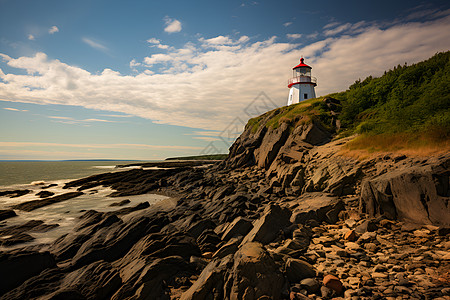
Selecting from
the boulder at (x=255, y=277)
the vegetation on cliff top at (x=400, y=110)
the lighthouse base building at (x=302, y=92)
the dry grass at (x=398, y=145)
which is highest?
the lighthouse base building at (x=302, y=92)

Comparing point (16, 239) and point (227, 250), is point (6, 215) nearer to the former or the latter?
point (16, 239)

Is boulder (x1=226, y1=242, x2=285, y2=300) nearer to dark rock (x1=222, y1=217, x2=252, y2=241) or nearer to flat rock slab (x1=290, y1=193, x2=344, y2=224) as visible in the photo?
dark rock (x1=222, y1=217, x2=252, y2=241)

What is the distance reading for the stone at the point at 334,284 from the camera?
228 inches

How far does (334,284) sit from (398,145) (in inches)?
425

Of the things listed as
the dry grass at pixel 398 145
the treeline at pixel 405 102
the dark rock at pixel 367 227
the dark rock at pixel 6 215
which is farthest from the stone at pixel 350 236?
the dark rock at pixel 6 215

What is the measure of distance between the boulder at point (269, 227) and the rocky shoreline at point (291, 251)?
0.16 ft

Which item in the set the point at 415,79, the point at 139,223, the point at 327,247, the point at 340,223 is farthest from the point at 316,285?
the point at 415,79

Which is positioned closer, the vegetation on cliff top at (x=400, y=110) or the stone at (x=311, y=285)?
the stone at (x=311, y=285)

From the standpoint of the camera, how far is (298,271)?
6.55 metres

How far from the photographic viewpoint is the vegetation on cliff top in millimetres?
12297

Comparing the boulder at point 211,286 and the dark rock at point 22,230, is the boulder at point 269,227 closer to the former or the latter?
the boulder at point 211,286

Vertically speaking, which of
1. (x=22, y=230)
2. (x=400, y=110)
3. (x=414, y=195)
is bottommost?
(x=22, y=230)

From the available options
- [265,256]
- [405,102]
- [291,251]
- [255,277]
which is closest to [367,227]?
[291,251]

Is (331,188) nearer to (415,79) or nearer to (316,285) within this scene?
(316,285)
